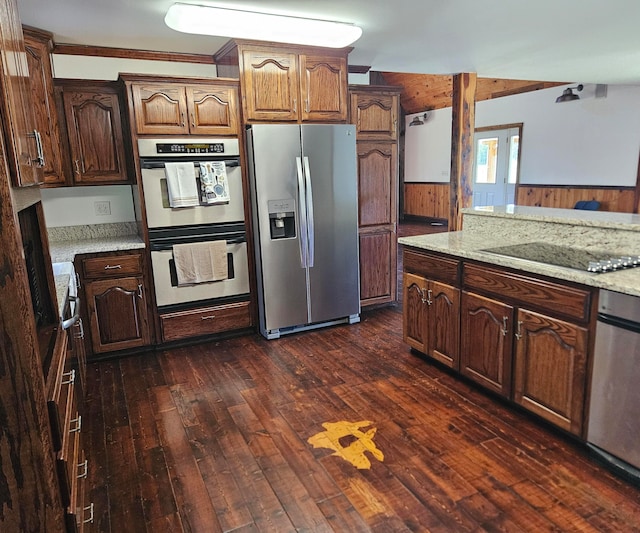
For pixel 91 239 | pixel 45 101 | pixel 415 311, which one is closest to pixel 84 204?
pixel 91 239

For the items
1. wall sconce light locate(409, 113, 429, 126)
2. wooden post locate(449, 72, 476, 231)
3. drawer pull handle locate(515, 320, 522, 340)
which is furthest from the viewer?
wall sconce light locate(409, 113, 429, 126)

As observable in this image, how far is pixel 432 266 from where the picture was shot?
9.75ft

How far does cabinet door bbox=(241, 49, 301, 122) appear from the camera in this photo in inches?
133

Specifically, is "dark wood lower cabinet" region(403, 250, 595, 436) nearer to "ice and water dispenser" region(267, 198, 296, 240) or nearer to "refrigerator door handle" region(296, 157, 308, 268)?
"refrigerator door handle" region(296, 157, 308, 268)

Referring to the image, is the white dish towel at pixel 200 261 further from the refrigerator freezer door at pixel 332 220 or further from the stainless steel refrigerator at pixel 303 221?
the refrigerator freezer door at pixel 332 220

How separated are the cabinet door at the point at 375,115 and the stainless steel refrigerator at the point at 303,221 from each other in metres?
0.28

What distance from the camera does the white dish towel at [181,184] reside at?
10.8ft

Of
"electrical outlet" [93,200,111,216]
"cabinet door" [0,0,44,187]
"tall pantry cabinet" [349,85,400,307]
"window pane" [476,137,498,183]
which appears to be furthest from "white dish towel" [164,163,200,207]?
"window pane" [476,137,498,183]

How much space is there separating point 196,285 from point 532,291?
2386mm

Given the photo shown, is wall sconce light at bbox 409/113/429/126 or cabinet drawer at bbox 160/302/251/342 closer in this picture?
cabinet drawer at bbox 160/302/251/342

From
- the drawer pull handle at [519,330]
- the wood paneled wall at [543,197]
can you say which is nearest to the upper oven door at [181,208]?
the drawer pull handle at [519,330]

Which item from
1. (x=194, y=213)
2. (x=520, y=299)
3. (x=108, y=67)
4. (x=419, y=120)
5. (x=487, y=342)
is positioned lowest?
(x=487, y=342)

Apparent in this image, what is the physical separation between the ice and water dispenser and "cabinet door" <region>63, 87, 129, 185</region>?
114cm

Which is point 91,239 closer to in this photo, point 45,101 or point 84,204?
point 84,204
